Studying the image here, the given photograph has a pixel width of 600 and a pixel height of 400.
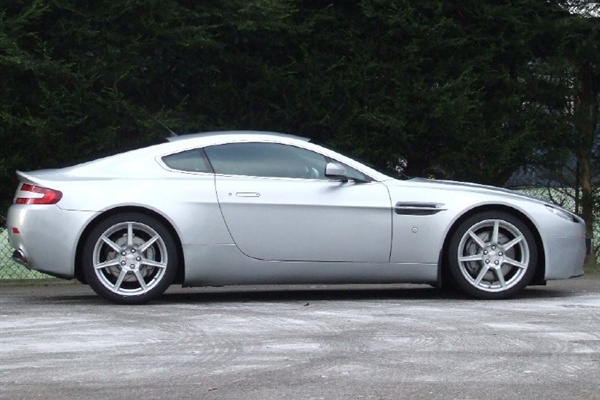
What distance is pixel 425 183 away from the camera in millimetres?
10797

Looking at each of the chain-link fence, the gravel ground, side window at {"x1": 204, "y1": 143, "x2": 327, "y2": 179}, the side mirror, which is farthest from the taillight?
the chain-link fence

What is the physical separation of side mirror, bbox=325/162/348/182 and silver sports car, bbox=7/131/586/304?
0.01 meters

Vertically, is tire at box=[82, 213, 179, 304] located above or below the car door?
below

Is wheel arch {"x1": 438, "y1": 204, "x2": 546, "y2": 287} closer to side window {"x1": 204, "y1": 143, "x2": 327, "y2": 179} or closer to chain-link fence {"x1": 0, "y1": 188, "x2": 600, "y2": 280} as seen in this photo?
side window {"x1": 204, "y1": 143, "x2": 327, "y2": 179}

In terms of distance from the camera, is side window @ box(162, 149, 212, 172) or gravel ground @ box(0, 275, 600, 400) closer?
gravel ground @ box(0, 275, 600, 400)

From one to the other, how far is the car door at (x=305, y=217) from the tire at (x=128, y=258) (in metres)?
0.54

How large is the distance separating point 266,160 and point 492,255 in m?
1.92

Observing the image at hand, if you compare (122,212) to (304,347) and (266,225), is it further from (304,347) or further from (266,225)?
(304,347)

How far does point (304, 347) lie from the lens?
25.8 feet

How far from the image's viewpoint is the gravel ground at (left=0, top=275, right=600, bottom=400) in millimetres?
6531

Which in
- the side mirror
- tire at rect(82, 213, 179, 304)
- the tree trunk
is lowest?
tire at rect(82, 213, 179, 304)

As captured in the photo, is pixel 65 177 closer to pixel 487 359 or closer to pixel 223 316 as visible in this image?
pixel 223 316

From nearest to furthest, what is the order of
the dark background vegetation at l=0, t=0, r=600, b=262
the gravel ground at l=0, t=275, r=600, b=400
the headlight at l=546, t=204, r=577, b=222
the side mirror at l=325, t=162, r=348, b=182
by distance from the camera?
the gravel ground at l=0, t=275, r=600, b=400
the side mirror at l=325, t=162, r=348, b=182
the headlight at l=546, t=204, r=577, b=222
the dark background vegetation at l=0, t=0, r=600, b=262

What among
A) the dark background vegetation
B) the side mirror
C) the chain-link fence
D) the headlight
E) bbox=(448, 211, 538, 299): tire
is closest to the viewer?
the side mirror
